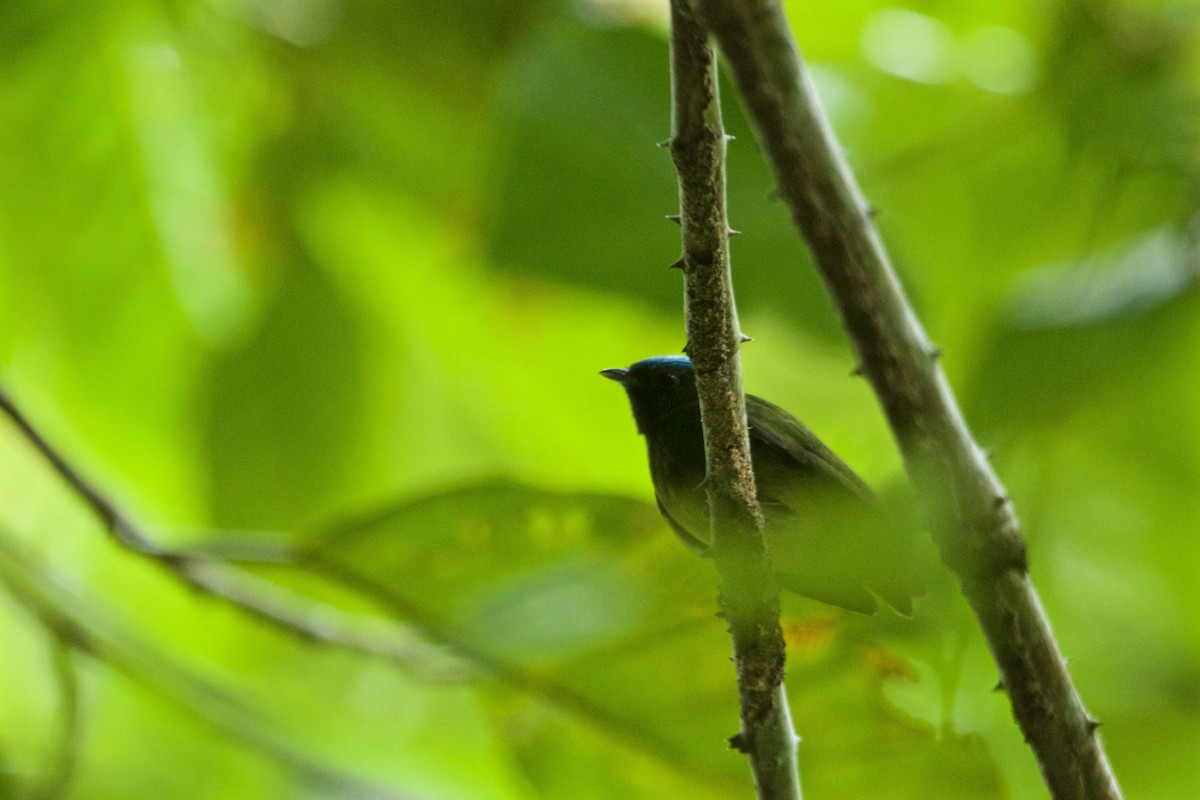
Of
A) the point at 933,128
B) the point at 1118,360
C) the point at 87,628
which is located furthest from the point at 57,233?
the point at 1118,360

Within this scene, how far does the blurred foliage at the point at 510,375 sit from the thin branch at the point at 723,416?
85 millimetres

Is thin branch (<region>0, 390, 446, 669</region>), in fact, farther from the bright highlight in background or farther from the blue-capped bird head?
the bright highlight in background

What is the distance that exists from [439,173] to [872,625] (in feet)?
3.80

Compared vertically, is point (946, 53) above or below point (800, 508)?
above

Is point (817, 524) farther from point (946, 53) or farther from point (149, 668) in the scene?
point (946, 53)

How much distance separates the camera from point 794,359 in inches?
46.2

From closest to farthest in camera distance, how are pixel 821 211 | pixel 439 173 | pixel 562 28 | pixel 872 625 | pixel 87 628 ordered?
pixel 821 211, pixel 872 625, pixel 87 628, pixel 562 28, pixel 439 173

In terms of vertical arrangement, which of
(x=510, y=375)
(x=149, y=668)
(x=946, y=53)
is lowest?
(x=149, y=668)

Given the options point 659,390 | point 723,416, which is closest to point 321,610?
point 659,390

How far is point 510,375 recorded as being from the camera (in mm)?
1506

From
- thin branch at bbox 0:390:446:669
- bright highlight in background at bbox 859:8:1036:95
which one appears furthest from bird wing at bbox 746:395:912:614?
bright highlight in background at bbox 859:8:1036:95

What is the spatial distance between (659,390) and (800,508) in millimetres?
118

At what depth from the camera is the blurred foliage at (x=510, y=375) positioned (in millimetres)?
888

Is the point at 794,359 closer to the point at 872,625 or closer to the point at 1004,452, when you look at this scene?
the point at 1004,452
